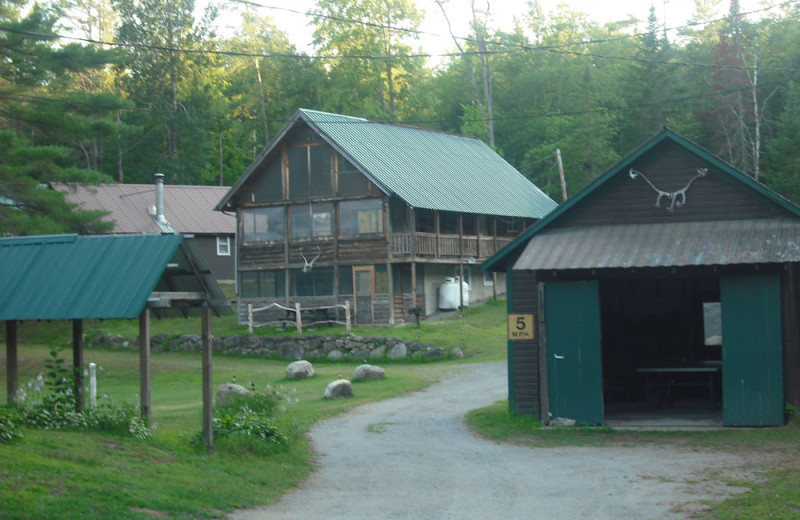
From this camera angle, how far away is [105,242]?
14875mm

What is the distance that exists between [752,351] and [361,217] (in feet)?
82.4

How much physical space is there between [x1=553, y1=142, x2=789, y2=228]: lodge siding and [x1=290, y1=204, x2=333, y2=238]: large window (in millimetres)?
23080

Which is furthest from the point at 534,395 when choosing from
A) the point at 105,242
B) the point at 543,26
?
the point at 543,26

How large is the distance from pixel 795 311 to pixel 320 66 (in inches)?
2278

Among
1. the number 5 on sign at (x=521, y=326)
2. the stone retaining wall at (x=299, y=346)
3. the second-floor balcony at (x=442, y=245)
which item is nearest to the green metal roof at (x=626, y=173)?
the number 5 on sign at (x=521, y=326)

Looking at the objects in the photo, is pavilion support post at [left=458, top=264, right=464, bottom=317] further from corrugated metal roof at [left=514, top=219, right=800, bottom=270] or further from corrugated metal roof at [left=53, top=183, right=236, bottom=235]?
corrugated metal roof at [left=514, top=219, right=800, bottom=270]

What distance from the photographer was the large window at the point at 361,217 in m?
41.5

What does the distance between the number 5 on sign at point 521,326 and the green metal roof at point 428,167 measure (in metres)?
19.7

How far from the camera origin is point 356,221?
4203 centimetres

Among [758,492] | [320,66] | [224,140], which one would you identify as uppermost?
[320,66]

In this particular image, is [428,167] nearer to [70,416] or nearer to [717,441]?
[717,441]

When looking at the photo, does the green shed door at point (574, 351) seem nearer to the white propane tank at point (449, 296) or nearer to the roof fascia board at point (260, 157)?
the white propane tank at point (449, 296)

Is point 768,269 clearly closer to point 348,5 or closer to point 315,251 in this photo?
point 315,251

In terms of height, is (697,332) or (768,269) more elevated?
(768,269)
